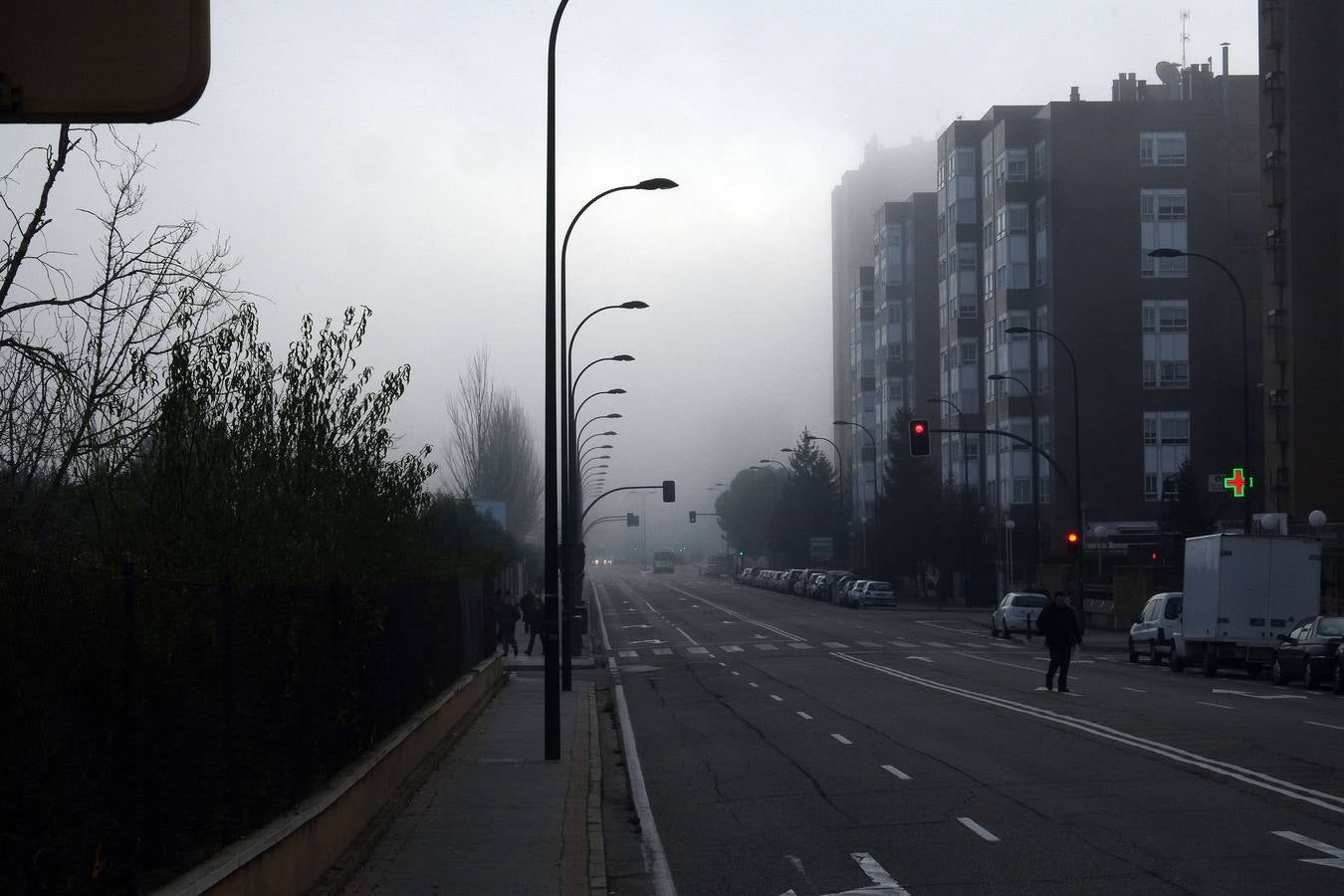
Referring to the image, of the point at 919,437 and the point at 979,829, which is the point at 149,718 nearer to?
the point at 979,829

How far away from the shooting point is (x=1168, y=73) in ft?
323

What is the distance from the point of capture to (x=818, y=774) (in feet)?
54.8

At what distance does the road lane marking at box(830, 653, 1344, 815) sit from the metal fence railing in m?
8.49

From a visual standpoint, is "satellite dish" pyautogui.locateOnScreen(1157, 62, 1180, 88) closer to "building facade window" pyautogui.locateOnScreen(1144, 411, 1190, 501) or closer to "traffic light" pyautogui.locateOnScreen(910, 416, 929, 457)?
"building facade window" pyautogui.locateOnScreen(1144, 411, 1190, 501)

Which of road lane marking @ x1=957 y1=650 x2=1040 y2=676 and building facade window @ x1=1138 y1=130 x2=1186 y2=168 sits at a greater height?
building facade window @ x1=1138 y1=130 x2=1186 y2=168

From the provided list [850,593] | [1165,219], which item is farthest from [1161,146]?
[850,593]

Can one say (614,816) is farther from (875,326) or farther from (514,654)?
(875,326)

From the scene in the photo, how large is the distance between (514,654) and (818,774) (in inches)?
1221

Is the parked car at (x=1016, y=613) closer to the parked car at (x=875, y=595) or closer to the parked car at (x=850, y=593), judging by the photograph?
the parked car at (x=875, y=595)

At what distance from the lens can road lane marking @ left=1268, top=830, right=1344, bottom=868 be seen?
10.4 metres

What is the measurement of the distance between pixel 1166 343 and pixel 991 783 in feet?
240

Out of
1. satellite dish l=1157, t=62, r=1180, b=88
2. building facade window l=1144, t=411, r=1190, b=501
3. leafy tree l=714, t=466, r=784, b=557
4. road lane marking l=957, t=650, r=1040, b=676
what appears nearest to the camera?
road lane marking l=957, t=650, r=1040, b=676

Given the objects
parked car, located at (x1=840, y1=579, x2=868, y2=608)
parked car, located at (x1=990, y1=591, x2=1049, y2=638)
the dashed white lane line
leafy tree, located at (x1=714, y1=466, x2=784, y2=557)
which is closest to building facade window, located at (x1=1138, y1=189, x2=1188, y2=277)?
parked car, located at (x1=840, y1=579, x2=868, y2=608)

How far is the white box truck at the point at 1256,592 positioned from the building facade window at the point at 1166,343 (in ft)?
165
